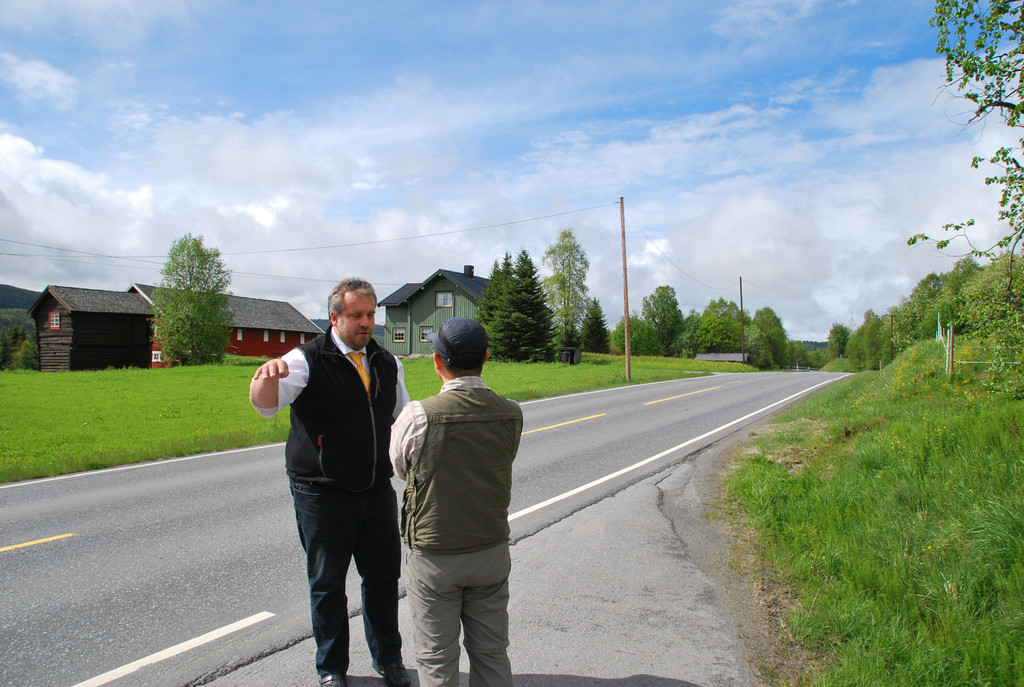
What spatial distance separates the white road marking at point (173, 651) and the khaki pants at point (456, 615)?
1.95 meters

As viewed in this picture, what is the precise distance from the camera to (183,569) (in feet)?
16.6

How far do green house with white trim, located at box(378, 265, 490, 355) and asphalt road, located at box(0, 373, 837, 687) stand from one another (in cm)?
4190

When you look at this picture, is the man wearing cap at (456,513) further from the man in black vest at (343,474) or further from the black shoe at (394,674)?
the black shoe at (394,674)

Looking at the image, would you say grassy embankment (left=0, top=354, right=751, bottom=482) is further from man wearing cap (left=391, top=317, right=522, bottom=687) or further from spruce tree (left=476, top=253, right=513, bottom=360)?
man wearing cap (left=391, top=317, right=522, bottom=687)

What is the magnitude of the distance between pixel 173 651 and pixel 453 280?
49369mm

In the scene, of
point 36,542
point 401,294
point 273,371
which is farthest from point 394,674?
point 401,294

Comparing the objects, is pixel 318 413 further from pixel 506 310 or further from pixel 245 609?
pixel 506 310

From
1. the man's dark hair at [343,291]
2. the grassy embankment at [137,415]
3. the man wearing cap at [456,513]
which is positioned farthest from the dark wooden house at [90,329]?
the man wearing cap at [456,513]

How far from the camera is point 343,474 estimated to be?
3.13 m

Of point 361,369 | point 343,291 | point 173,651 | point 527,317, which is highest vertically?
point 527,317

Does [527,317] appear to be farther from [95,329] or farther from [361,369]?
[361,369]

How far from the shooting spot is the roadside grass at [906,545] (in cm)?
345

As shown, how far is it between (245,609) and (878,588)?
4.28 metres

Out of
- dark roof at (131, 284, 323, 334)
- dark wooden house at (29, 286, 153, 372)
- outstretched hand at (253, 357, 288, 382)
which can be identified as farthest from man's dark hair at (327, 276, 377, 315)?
dark roof at (131, 284, 323, 334)
